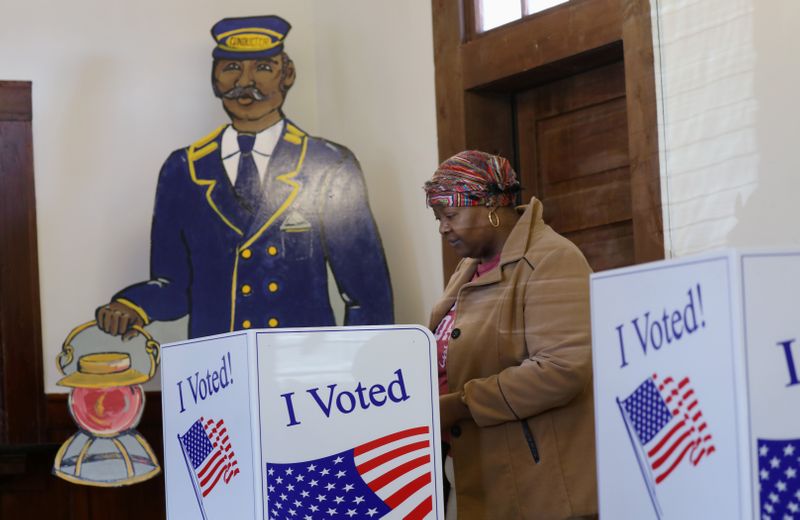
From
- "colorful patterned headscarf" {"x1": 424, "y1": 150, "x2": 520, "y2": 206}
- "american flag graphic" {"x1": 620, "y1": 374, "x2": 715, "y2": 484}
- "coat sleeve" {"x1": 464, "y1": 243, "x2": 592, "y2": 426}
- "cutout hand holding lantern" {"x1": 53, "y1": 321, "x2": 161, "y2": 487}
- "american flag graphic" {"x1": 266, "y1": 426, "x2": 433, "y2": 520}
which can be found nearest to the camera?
"american flag graphic" {"x1": 620, "y1": 374, "x2": 715, "y2": 484}

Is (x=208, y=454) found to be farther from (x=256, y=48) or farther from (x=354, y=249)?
(x=256, y=48)

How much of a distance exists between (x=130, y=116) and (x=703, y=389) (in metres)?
3.56

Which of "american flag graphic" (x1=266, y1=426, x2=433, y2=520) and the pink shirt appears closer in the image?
"american flag graphic" (x1=266, y1=426, x2=433, y2=520)

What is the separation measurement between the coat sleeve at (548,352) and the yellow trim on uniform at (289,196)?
5.14 feet

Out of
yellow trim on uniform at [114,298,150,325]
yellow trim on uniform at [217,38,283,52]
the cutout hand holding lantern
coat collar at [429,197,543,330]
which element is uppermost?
yellow trim on uniform at [217,38,283,52]

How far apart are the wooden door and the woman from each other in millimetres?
780

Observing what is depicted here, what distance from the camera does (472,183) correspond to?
2883mm

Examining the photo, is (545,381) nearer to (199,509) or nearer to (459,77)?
(199,509)

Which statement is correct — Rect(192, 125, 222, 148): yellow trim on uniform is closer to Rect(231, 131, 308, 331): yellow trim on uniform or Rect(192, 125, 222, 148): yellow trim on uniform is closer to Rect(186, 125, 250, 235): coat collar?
Rect(186, 125, 250, 235): coat collar

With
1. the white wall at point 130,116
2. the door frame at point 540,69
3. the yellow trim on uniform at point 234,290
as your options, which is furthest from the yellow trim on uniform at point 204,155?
the door frame at point 540,69

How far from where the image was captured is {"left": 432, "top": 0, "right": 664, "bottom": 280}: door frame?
335cm

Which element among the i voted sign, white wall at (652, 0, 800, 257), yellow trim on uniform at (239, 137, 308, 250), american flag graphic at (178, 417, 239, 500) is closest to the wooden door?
white wall at (652, 0, 800, 257)

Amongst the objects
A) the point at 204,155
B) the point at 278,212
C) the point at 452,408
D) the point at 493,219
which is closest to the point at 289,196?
the point at 278,212

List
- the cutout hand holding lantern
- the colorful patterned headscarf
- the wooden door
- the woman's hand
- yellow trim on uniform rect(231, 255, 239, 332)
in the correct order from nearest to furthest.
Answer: the woman's hand, the colorful patterned headscarf, the wooden door, the cutout hand holding lantern, yellow trim on uniform rect(231, 255, 239, 332)
